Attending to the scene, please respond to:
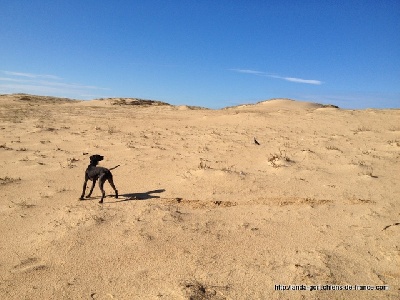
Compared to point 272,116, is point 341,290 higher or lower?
lower

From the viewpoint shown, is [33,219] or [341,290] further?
[33,219]

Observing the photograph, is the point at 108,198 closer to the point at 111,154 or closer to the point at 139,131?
the point at 111,154

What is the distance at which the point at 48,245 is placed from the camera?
4352mm

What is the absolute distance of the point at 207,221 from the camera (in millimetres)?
5023

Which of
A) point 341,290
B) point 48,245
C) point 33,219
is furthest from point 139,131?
point 341,290

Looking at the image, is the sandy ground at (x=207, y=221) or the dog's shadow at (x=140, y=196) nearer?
the sandy ground at (x=207, y=221)

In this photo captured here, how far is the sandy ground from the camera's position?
3.55m

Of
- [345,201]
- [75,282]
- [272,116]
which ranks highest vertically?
[272,116]

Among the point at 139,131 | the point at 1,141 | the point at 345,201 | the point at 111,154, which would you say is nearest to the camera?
the point at 345,201

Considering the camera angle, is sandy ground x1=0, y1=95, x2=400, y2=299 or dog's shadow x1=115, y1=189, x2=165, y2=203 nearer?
sandy ground x1=0, y1=95, x2=400, y2=299

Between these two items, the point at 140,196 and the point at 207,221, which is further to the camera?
the point at 140,196

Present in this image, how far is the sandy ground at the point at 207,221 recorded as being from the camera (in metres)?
3.55

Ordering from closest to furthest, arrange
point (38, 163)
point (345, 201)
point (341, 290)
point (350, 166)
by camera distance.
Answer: point (341, 290) < point (345, 201) < point (350, 166) < point (38, 163)

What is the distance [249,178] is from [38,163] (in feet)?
18.7
